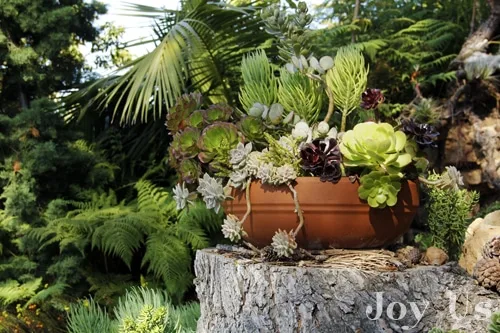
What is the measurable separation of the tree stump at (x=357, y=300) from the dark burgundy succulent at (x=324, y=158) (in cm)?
32

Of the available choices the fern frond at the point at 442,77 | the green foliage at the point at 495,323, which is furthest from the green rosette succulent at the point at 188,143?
the fern frond at the point at 442,77

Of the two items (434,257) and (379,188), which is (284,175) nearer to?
(379,188)

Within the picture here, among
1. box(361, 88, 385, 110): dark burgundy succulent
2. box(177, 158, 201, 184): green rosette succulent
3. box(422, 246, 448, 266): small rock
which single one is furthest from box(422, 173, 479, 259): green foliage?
box(177, 158, 201, 184): green rosette succulent

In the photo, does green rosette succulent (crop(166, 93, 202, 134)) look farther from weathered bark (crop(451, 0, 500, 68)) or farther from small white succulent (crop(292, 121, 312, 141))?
weathered bark (crop(451, 0, 500, 68))

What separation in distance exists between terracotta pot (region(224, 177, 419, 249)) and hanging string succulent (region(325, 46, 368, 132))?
37 centimetres

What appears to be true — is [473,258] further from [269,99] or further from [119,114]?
[119,114]

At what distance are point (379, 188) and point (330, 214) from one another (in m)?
Answer: 0.20

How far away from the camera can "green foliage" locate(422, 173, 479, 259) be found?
2379 millimetres

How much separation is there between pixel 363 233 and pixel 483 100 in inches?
140

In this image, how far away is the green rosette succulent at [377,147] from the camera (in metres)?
1.97

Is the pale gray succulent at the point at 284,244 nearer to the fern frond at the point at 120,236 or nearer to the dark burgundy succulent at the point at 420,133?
the dark burgundy succulent at the point at 420,133

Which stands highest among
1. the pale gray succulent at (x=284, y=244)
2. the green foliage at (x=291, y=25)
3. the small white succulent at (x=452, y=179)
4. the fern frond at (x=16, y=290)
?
the green foliage at (x=291, y=25)

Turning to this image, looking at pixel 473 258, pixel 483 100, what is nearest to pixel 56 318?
pixel 473 258

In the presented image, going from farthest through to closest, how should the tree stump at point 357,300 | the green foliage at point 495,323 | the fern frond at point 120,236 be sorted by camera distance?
the fern frond at point 120,236 < the tree stump at point 357,300 < the green foliage at point 495,323
